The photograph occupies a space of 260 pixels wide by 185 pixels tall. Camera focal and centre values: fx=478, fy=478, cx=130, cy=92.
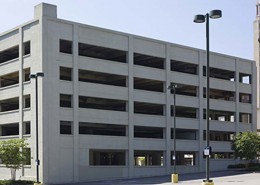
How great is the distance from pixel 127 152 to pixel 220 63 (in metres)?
21.2

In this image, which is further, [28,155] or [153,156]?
[153,156]

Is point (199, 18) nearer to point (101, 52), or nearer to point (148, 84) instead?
point (101, 52)

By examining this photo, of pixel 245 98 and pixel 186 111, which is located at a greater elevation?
pixel 245 98

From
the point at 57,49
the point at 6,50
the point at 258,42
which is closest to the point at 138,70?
the point at 57,49

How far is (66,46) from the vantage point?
54375 millimetres

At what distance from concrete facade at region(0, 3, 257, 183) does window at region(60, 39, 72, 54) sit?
0.11m

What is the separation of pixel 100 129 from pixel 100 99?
4529mm

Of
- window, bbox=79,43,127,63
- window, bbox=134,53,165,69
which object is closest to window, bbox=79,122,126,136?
window, bbox=79,43,127,63

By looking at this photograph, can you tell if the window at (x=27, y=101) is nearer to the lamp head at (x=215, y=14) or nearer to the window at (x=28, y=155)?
the window at (x=28, y=155)

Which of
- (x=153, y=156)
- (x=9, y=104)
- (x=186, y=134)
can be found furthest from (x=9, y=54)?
(x=186, y=134)

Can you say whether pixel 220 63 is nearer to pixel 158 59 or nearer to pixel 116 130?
pixel 158 59

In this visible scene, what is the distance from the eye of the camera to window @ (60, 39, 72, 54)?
172 feet

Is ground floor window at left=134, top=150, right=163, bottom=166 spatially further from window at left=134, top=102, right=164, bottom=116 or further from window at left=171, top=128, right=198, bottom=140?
window at left=134, top=102, right=164, bottom=116

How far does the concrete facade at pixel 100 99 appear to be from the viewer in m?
49.9
